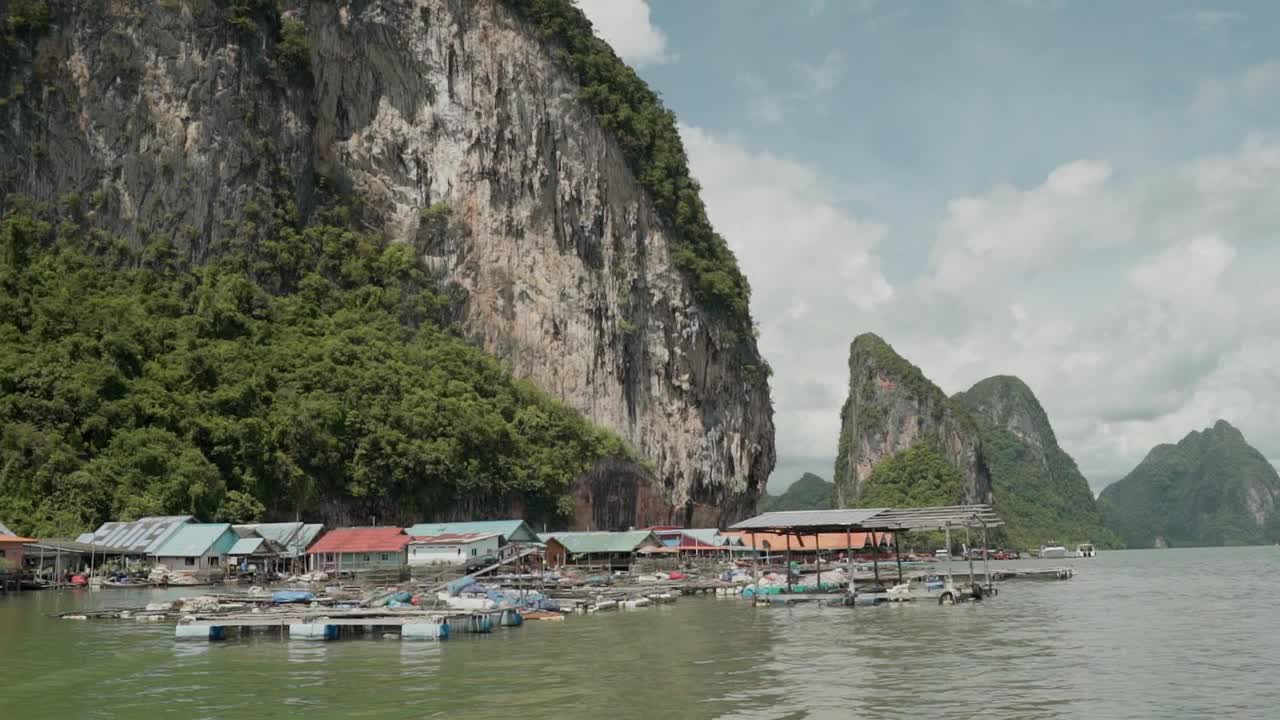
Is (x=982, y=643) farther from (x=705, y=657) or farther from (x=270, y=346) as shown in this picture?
(x=270, y=346)

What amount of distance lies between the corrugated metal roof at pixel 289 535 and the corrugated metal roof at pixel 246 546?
103cm

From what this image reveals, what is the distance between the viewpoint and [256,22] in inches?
3125

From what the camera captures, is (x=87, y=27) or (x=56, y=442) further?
(x=87, y=27)

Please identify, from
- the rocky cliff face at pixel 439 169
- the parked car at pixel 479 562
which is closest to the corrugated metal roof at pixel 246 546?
the parked car at pixel 479 562

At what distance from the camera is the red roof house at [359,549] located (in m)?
58.7

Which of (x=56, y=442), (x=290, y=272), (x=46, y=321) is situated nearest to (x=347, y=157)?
(x=290, y=272)

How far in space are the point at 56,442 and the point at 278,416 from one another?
12003 millimetres

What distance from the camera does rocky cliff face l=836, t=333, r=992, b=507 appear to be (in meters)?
161

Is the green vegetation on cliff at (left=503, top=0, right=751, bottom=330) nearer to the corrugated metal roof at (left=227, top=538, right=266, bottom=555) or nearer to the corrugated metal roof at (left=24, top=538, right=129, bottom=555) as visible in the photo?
the corrugated metal roof at (left=227, top=538, right=266, bottom=555)

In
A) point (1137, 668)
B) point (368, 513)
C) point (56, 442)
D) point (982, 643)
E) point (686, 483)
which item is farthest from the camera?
point (686, 483)

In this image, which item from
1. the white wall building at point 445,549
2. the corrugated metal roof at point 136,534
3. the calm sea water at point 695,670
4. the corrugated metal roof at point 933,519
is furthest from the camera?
the white wall building at point 445,549

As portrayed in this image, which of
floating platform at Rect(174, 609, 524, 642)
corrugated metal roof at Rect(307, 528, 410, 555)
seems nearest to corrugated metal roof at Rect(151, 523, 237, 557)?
corrugated metal roof at Rect(307, 528, 410, 555)

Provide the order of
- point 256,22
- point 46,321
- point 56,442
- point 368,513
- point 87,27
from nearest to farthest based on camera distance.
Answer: point 56,442 → point 46,321 → point 368,513 → point 87,27 → point 256,22

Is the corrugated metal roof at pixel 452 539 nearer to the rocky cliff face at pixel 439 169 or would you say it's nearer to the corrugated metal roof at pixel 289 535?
the corrugated metal roof at pixel 289 535
